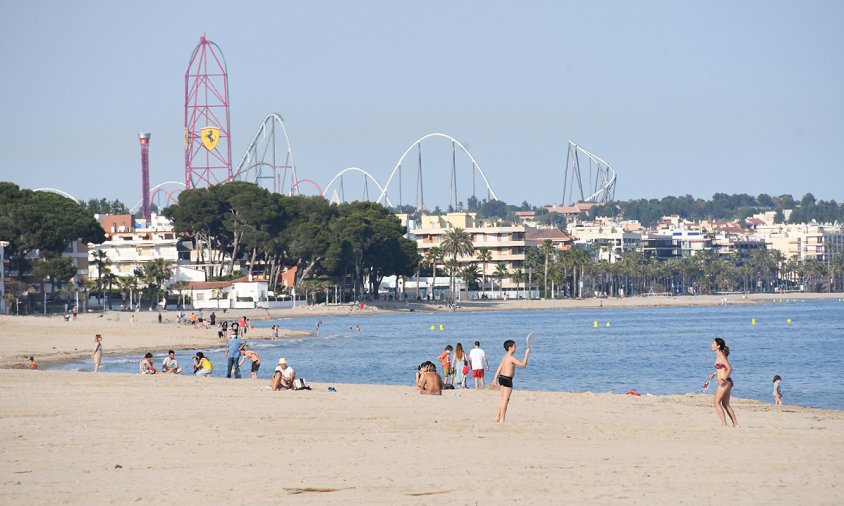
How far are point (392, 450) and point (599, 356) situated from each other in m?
38.8

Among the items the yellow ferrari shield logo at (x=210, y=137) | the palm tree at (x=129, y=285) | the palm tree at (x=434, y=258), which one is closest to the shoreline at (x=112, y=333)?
the palm tree at (x=129, y=285)

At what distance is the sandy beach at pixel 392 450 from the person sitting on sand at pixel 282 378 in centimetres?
44

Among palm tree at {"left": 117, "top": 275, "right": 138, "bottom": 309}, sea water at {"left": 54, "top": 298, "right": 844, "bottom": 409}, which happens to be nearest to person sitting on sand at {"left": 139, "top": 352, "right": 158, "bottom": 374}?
sea water at {"left": 54, "top": 298, "right": 844, "bottom": 409}

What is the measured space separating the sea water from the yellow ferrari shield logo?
35602 mm

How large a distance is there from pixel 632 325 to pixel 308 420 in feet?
259

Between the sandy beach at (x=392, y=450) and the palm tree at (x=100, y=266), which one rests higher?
the palm tree at (x=100, y=266)

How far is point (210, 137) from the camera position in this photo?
127 metres

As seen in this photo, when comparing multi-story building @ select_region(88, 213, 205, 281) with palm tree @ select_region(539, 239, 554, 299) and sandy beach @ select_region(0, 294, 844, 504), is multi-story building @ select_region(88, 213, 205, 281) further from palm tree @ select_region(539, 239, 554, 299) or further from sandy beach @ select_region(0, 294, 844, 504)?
sandy beach @ select_region(0, 294, 844, 504)

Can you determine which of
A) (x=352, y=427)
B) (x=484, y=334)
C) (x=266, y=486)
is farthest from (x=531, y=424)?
(x=484, y=334)

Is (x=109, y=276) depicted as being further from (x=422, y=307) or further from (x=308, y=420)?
(x=308, y=420)

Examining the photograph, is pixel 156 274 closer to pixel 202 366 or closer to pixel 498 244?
pixel 498 244

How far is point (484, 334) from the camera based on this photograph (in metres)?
80.4

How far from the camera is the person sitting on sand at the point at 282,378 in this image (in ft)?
87.8

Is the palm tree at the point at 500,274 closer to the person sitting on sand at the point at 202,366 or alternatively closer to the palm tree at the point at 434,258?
the palm tree at the point at 434,258
